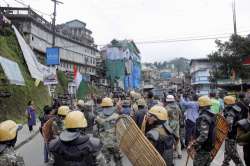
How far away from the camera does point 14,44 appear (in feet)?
117

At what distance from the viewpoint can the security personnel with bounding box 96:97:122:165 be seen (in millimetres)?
8766

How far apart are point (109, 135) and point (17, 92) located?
20.9 metres

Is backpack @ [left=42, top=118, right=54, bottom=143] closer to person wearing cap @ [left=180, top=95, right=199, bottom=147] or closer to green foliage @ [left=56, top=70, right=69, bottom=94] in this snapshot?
person wearing cap @ [left=180, top=95, right=199, bottom=147]

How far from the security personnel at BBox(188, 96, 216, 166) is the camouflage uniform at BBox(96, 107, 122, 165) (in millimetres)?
1934

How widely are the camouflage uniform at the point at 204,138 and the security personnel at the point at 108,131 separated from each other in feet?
6.35

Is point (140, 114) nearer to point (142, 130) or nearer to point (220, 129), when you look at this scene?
point (220, 129)

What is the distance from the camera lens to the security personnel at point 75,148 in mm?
4730

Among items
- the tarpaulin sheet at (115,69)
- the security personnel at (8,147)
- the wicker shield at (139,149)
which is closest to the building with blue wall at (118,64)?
the tarpaulin sheet at (115,69)

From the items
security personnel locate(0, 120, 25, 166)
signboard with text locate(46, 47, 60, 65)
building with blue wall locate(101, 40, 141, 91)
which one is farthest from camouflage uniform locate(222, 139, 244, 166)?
building with blue wall locate(101, 40, 141, 91)

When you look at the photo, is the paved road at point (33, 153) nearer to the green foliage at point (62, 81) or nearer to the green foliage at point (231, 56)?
the green foliage at point (231, 56)

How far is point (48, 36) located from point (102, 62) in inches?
1427

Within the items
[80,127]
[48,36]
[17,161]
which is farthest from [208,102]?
[48,36]

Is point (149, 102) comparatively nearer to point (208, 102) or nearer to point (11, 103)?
point (208, 102)

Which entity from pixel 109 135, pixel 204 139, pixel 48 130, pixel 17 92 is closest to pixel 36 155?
pixel 48 130
